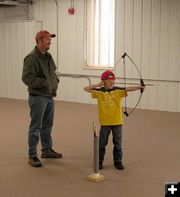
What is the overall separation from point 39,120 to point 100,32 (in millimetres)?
4523

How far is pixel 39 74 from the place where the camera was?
3676 mm

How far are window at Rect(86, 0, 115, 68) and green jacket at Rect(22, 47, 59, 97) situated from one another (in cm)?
421

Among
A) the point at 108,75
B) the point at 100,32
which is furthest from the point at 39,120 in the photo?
the point at 100,32

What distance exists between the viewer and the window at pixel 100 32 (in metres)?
7.76

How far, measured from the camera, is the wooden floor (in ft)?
10.3

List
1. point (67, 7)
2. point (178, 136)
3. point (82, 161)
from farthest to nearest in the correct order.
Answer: point (67, 7) < point (178, 136) < point (82, 161)

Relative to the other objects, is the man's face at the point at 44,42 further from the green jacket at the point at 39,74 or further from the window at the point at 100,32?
the window at the point at 100,32

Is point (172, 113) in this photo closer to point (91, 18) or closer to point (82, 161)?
point (91, 18)

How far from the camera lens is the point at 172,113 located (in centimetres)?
712

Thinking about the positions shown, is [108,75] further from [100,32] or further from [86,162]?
[100,32]

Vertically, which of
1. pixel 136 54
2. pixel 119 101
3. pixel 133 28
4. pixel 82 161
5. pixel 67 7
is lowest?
pixel 82 161

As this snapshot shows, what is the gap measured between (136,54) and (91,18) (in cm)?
128

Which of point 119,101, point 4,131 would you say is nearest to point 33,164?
point 119,101

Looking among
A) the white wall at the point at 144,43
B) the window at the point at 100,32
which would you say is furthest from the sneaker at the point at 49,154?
the window at the point at 100,32
